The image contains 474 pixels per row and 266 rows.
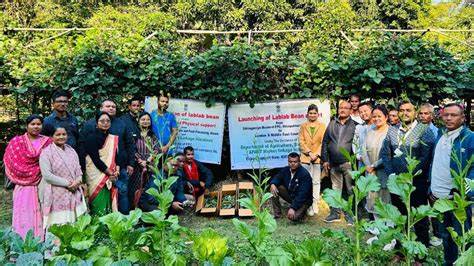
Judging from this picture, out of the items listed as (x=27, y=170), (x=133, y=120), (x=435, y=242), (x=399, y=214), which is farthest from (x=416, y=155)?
(x=27, y=170)

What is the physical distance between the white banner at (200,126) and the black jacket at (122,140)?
4.38 ft

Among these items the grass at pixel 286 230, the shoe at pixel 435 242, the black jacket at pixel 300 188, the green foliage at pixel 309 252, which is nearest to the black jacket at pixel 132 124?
the grass at pixel 286 230


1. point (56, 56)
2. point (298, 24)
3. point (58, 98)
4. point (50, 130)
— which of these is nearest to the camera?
point (50, 130)

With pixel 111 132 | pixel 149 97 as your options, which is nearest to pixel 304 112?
pixel 149 97

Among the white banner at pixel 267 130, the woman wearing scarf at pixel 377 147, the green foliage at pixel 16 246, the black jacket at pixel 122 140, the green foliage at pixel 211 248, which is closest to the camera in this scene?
the green foliage at pixel 211 248

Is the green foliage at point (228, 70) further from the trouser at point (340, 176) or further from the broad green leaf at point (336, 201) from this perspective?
the broad green leaf at point (336, 201)

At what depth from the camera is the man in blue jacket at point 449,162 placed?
3.29 meters

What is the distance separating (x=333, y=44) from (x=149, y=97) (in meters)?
2.91

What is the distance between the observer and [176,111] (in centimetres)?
640

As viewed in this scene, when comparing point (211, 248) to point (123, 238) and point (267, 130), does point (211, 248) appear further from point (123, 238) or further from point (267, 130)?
point (267, 130)

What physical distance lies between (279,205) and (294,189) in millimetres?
358

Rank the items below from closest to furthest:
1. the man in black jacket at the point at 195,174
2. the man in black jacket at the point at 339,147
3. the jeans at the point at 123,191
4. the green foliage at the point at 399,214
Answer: the green foliage at the point at 399,214 → the jeans at the point at 123,191 → the man in black jacket at the point at 339,147 → the man in black jacket at the point at 195,174

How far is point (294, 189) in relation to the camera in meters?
5.49

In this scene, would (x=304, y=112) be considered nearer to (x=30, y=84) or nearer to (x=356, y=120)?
(x=356, y=120)
